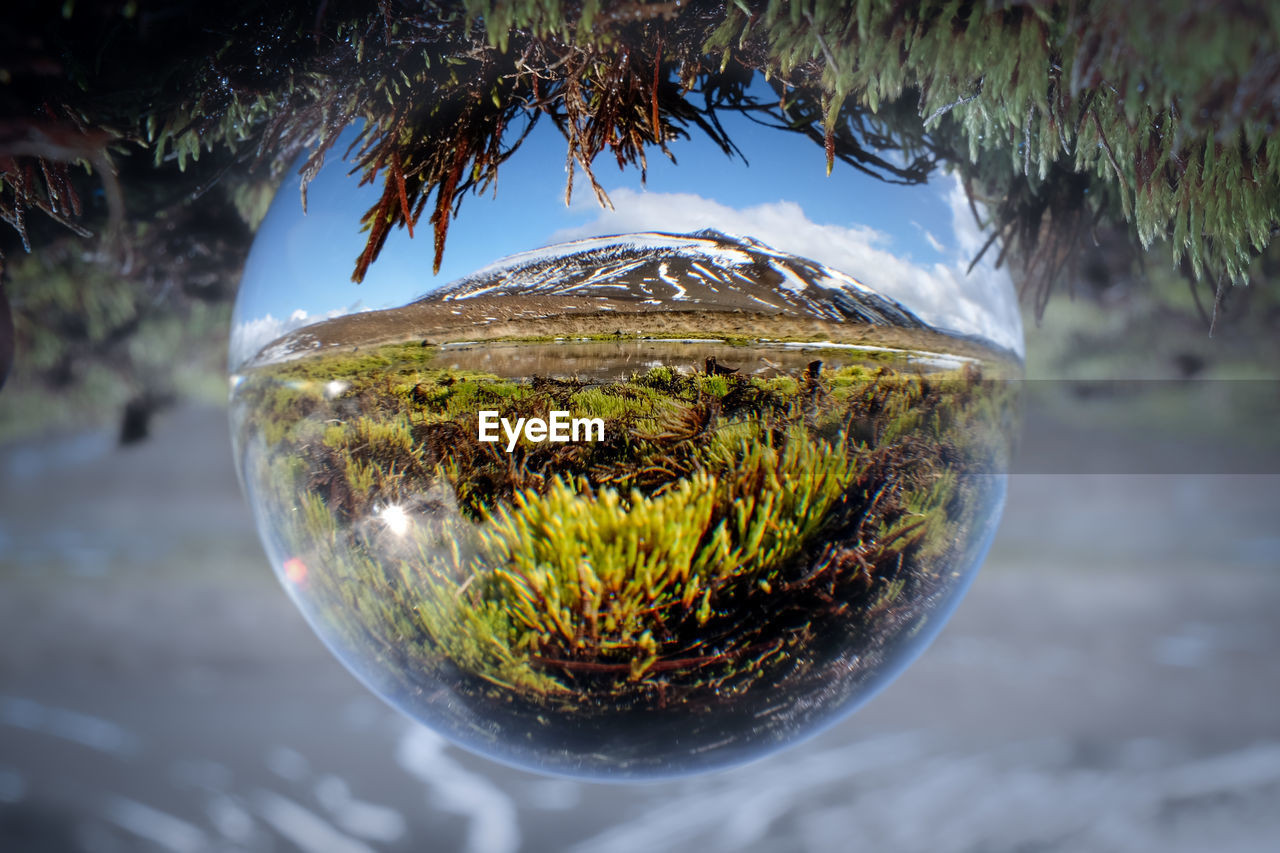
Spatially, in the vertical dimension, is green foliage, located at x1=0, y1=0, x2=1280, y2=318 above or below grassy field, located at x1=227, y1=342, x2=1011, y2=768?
above

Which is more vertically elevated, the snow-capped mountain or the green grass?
the snow-capped mountain

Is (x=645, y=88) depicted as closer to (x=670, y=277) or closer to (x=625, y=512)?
(x=670, y=277)

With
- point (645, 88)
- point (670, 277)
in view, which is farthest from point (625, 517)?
point (645, 88)

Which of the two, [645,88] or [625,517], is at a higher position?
[645,88]

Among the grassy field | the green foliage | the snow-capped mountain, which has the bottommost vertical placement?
the grassy field

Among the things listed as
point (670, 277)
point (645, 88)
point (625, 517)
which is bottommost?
point (625, 517)

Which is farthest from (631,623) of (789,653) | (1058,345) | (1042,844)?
(1058,345)
